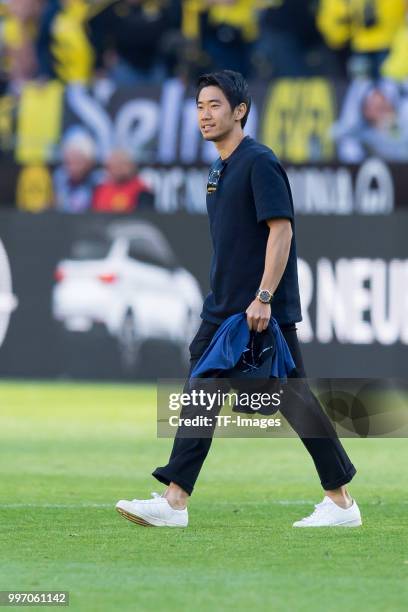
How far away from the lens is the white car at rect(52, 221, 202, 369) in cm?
1609

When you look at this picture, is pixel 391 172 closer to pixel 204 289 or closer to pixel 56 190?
pixel 204 289

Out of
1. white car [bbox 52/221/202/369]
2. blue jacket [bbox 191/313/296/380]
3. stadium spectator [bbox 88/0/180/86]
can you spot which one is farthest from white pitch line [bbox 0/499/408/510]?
stadium spectator [bbox 88/0/180/86]

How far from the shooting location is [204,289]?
16125mm

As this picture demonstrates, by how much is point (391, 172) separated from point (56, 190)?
3.75 meters

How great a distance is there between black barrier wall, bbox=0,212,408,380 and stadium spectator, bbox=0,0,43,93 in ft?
11.8

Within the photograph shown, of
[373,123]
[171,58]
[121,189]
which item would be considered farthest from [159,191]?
[373,123]

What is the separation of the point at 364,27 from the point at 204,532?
36.8 feet

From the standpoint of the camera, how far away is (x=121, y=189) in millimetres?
16938

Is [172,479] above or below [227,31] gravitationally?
below

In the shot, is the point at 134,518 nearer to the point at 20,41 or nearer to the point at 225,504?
the point at 225,504

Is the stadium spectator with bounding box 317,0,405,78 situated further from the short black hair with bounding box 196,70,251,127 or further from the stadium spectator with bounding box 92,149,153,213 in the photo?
the short black hair with bounding box 196,70,251,127

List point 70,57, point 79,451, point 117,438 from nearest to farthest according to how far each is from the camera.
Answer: point 79,451 → point 117,438 → point 70,57

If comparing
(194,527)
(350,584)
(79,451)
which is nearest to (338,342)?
(79,451)

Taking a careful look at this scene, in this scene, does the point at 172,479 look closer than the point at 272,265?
No
